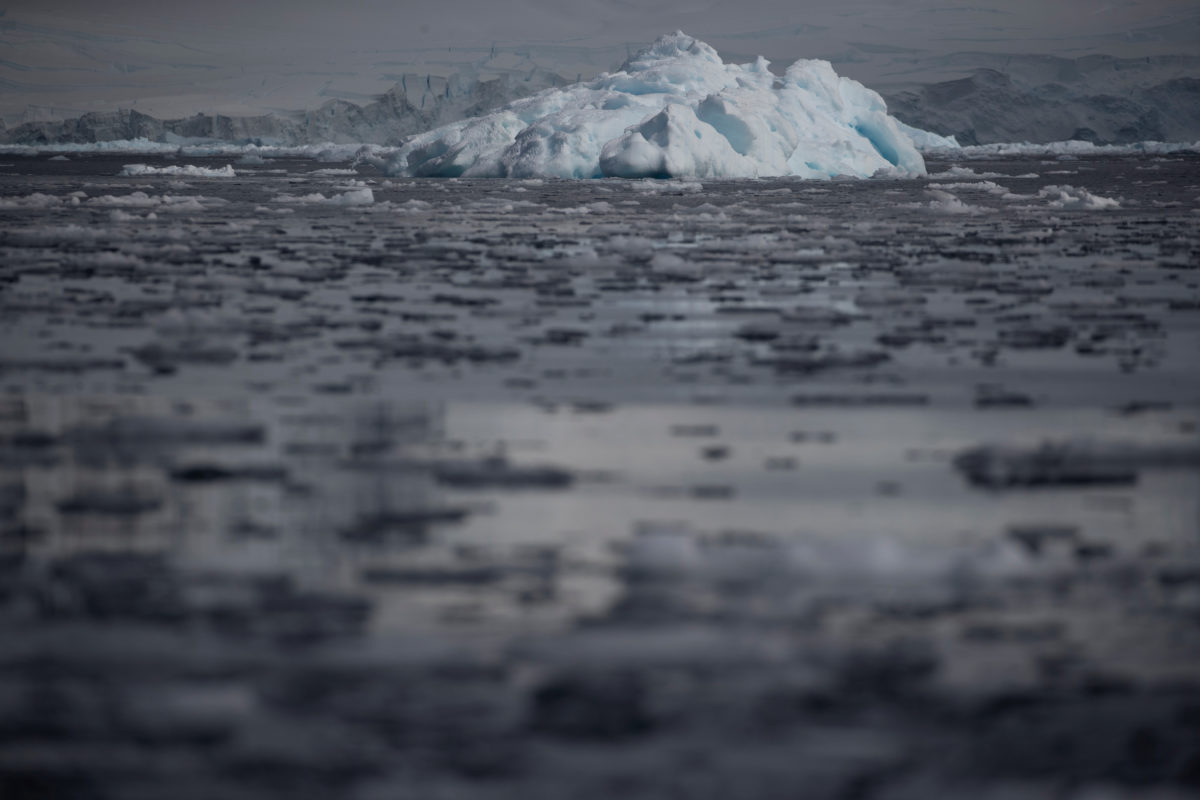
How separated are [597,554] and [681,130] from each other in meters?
24.4

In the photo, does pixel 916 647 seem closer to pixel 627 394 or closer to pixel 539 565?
pixel 539 565

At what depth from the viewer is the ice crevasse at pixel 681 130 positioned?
87.2 feet

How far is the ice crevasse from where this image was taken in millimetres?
26578

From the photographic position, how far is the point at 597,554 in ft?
7.18

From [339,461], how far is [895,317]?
10.8 ft

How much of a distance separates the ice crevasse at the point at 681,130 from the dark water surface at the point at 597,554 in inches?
855

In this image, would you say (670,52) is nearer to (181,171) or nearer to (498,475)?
(181,171)

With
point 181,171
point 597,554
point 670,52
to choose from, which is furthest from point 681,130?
point 597,554

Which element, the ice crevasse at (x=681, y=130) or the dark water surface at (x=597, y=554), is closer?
the dark water surface at (x=597, y=554)

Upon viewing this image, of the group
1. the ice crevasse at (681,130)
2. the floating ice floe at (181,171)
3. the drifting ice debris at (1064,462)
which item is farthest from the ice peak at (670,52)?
the drifting ice debris at (1064,462)

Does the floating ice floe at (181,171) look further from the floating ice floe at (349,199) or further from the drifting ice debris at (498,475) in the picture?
the drifting ice debris at (498,475)

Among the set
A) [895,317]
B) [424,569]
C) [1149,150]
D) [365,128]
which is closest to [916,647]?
[424,569]

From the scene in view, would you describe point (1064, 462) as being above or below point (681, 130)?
below

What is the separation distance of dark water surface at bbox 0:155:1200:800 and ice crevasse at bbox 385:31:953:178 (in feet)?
71.3
